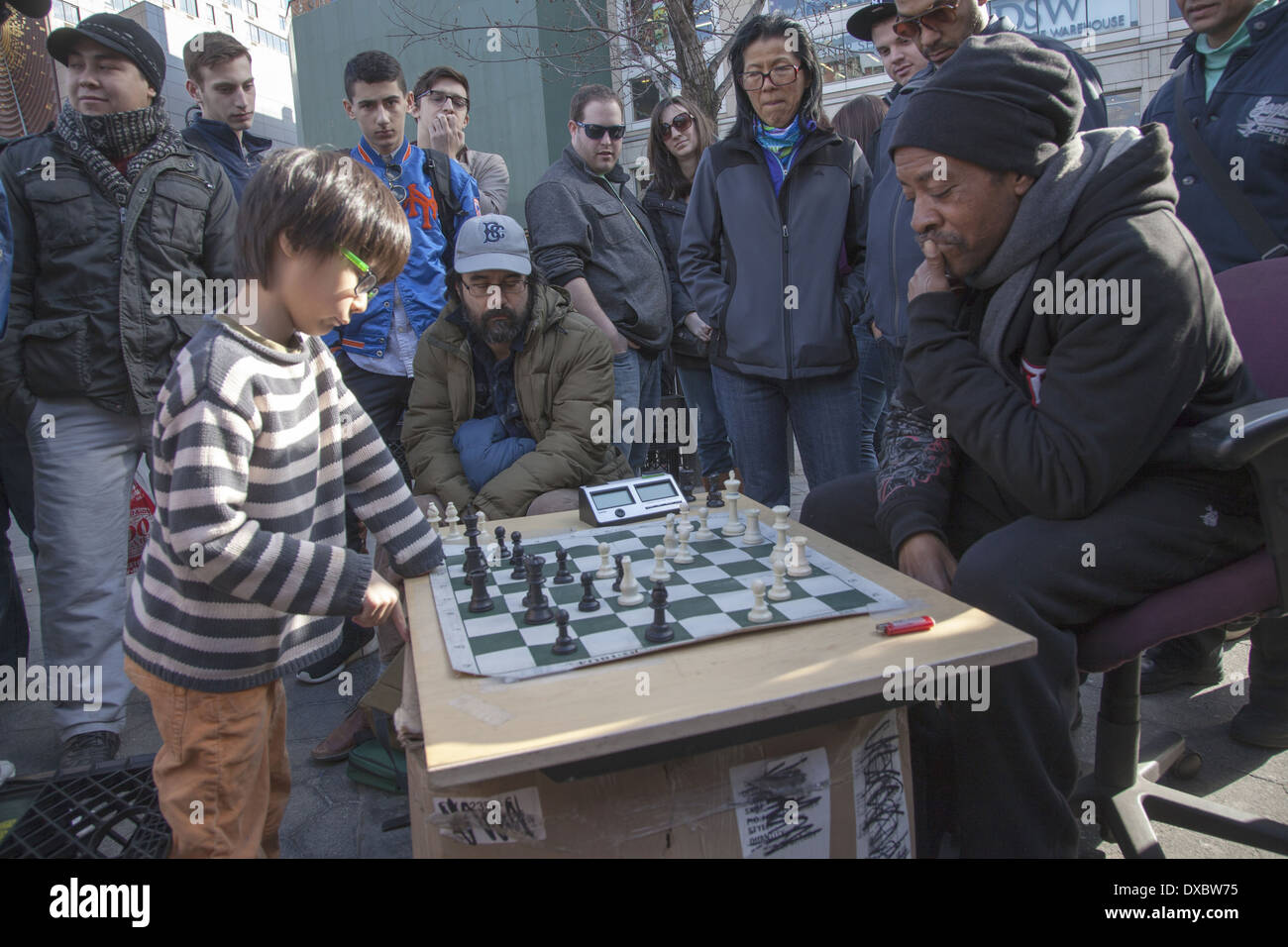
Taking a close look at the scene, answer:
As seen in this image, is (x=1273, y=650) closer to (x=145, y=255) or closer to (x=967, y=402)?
(x=967, y=402)

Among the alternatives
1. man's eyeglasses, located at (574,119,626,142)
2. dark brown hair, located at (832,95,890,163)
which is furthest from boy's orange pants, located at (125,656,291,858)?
dark brown hair, located at (832,95,890,163)

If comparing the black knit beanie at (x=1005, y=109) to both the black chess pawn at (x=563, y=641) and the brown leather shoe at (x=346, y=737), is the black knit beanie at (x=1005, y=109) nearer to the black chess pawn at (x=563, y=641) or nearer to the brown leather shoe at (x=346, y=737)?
the black chess pawn at (x=563, y=641)

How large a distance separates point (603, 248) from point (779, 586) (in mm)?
2569

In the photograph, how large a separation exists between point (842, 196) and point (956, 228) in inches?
51.7

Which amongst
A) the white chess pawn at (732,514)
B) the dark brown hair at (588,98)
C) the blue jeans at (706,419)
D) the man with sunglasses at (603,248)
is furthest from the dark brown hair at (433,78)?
the white chess pawn at (732,514)

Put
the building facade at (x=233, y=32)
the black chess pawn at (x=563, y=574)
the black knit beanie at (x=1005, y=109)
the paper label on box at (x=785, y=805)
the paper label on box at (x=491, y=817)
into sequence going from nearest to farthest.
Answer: the paper label on box at (x=491, y=817) → the paper label on box at (x=785, y=805) → the black knit beanie at (x=1005, y=109) → the black chess pawn at (x=563, y=574) → the building facade at (x=233, y=32)

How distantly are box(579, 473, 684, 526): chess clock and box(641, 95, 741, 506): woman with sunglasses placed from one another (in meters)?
1.48

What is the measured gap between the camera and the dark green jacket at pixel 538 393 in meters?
3.13

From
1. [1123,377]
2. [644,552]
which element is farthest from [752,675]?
[1123,377]

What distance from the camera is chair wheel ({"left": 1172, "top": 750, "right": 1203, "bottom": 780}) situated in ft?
7.95

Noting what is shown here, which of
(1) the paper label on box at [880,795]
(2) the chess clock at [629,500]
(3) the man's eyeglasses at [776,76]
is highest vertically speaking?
(3) the man's eyeglasses at [776,76]

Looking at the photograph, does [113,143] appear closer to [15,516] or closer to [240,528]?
[15,516]

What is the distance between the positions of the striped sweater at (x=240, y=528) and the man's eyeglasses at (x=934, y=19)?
2.20 metres
